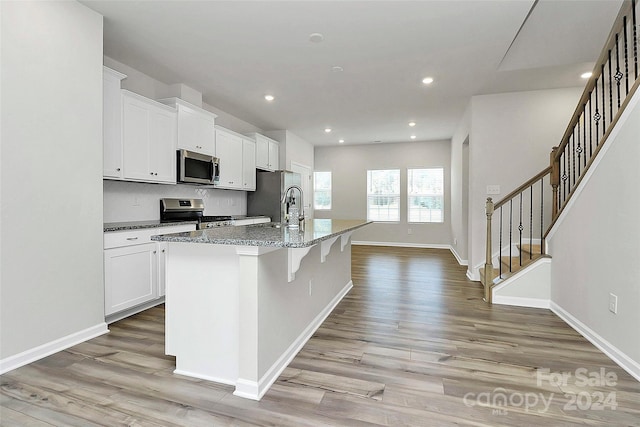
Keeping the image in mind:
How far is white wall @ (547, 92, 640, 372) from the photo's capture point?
2.06 m

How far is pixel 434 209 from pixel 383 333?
595 cm

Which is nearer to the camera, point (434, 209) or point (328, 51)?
point (328, 51)

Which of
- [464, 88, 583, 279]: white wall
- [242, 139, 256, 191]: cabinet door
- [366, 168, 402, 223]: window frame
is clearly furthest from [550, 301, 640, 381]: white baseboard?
[366, 168, 402, 223]: window frame

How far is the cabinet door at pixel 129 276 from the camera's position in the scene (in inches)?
109

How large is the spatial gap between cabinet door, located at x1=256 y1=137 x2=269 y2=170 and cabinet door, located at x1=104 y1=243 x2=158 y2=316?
296cm

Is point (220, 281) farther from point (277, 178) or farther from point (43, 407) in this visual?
point (277, 178)

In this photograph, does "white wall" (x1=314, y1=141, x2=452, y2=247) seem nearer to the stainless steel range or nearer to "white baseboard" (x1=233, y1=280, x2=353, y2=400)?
the stainless steel range

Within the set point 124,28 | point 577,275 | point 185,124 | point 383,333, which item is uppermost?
point 124,28

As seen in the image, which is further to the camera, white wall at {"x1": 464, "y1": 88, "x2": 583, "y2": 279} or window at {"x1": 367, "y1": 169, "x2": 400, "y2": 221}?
window at {"x1": 367, "y1": 169, "x2": 400, "y2": 221}

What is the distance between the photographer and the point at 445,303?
3.47 meters

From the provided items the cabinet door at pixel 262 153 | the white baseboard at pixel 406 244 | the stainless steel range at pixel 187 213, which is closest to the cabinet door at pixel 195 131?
the stainless steel range at pixel 187 213

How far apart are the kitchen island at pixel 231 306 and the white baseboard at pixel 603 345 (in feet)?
6.88

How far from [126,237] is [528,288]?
4090 millimetres

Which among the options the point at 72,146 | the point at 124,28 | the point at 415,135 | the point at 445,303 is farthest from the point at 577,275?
the point at 415,135
